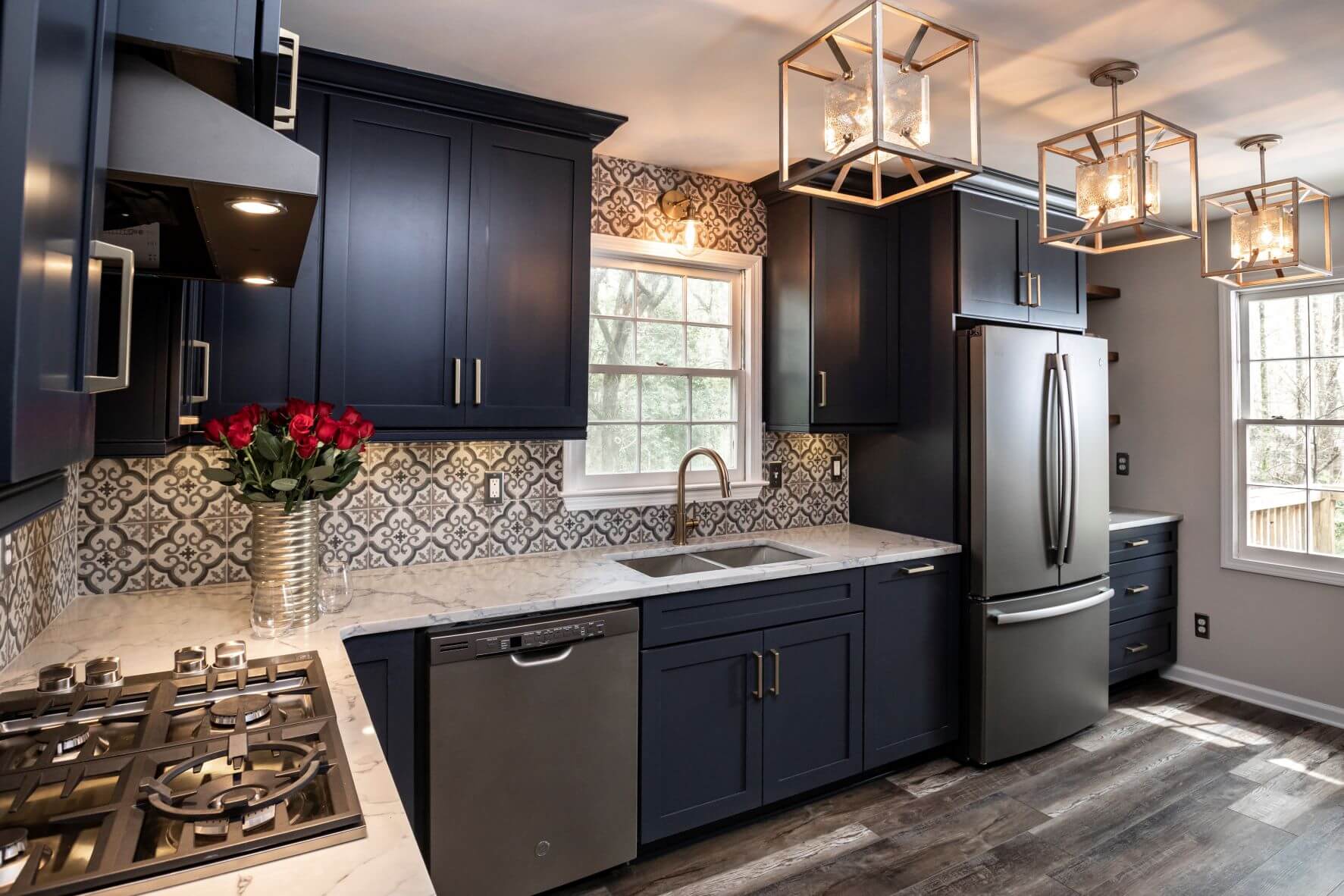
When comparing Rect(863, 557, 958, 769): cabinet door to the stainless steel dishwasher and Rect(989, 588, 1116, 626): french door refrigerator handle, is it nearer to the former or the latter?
Rect(989, 588, 1116, 626): french door refrigerator handle

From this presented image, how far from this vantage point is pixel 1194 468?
13.1 ft

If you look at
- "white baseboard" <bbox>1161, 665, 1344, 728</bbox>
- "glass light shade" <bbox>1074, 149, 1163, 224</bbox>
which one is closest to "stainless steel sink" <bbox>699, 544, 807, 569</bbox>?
"glass light shade" <bbox>1074, 149, 1163, 224</bbox>

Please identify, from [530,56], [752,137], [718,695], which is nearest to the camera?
[530,56]

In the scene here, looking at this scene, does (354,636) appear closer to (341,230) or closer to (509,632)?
(509,632)

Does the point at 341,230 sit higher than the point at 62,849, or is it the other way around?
the point at 341,230

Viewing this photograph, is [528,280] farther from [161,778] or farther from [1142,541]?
[1142,541]

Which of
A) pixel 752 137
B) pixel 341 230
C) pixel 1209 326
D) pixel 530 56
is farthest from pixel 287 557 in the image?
pixel 1209 326

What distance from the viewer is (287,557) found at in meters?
1.86

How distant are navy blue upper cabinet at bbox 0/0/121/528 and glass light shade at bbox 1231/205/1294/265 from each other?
10.5ft

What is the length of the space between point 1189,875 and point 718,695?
157 cm

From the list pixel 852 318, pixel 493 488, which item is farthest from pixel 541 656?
pixel 852 318

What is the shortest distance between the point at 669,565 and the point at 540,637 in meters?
0.92

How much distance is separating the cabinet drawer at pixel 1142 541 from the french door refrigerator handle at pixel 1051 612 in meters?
0.36

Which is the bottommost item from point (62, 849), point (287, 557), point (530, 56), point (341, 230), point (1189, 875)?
point (1189, 875)
